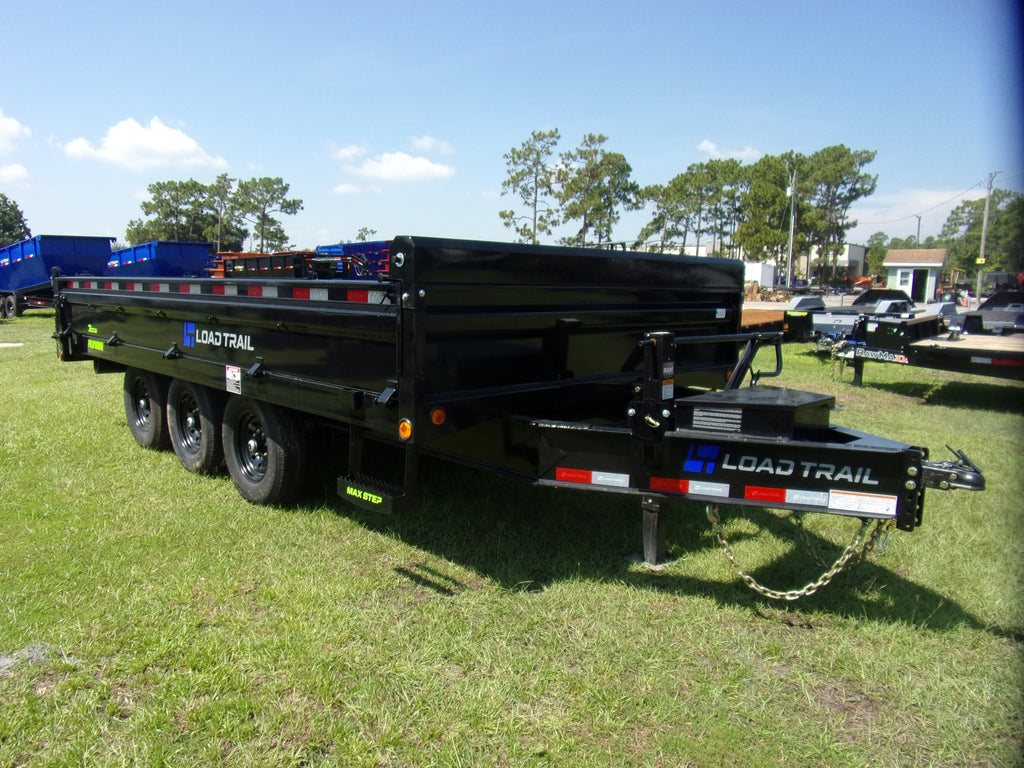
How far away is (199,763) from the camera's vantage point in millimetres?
2230

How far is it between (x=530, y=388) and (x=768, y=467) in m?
1.18

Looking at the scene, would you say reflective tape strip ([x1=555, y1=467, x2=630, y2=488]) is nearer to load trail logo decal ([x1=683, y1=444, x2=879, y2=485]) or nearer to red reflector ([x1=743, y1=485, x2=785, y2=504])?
load trail logo decal ([x1=683, y1=444, x2=879, y2=485])

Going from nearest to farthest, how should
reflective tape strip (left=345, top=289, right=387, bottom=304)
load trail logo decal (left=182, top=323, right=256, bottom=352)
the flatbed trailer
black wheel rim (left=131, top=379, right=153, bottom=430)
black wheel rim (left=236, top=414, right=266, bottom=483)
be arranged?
reflective tape strip (left=345, top=289, right=387, bottom=304) < load trail logo decal (left=182, top=323, right=256, bottom=352) < black wheel rim (left=236, top=414, right=266, bottom=483) < black wheel rim (left=131, top=379, right=153, bottom=430) < the flatbed trailer

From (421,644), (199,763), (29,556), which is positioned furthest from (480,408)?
(29,556)

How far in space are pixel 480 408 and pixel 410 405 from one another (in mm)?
395

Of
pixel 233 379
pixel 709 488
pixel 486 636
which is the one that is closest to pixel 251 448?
pixel 233 379

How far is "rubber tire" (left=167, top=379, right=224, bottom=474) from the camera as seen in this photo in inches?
189

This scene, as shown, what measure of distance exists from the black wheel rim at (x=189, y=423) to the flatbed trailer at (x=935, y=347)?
8.35m

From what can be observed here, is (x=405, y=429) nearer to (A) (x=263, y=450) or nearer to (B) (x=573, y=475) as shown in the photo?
(B) (x=573, y=475)

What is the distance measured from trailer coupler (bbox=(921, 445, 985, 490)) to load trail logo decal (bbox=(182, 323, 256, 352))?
11.3 feet

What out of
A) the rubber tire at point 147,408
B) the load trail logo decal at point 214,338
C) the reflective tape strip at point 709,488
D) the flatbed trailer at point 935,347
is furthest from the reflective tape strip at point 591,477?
the flatbed trailer at point 935,347

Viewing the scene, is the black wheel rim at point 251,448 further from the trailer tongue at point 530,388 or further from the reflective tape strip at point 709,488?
the reflective tape strip at point 709,488

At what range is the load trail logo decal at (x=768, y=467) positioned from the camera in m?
2.73

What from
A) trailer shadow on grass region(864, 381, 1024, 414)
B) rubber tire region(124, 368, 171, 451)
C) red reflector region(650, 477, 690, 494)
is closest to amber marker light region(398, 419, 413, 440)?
red reflector region(650, 477, 690, 494)
